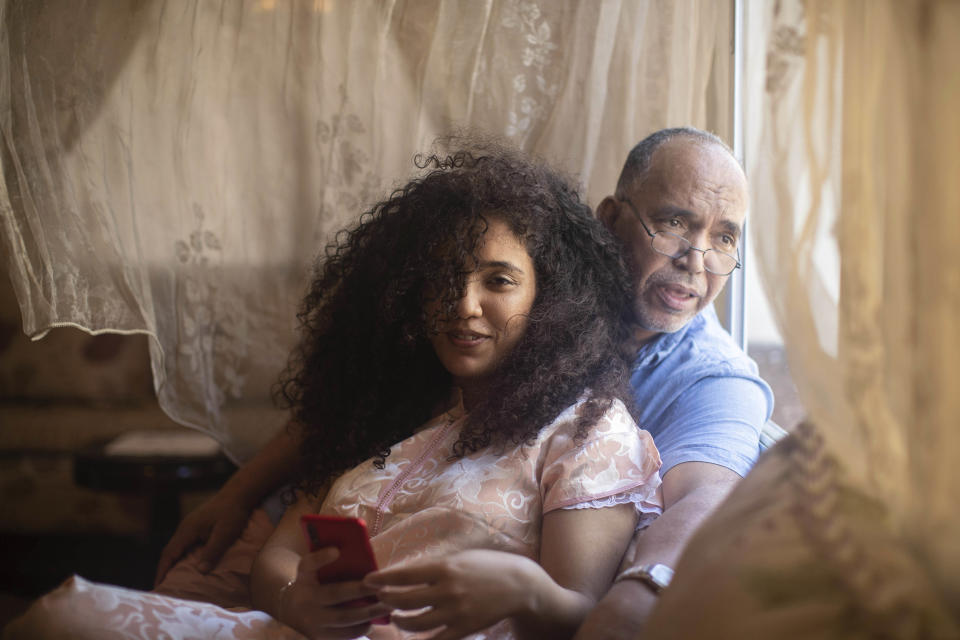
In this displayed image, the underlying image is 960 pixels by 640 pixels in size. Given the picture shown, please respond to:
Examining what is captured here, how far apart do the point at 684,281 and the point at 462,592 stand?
2.78 feet

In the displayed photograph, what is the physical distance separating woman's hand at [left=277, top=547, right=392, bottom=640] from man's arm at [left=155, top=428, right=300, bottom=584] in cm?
55

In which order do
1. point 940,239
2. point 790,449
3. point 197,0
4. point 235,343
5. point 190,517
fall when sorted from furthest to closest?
point 235,343
point 197,0
point 190,517
point 790,449
point 940,239

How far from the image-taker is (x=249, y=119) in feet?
6.12

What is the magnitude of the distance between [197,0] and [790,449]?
1.62m

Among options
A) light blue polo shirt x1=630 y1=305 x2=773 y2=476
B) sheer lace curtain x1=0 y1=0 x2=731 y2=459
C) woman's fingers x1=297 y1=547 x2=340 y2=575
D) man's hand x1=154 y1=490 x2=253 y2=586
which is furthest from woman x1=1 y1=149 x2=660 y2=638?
sheer lace curtain x1=0 y1=0 x2=731 y2=459

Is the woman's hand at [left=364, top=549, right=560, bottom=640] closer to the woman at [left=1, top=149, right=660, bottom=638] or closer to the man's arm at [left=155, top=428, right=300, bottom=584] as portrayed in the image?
the woman at [left=1, top=149, right=660, bottom=638]

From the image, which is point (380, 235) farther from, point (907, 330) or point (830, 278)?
point (907, 330)

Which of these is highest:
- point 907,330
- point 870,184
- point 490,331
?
point 870,184

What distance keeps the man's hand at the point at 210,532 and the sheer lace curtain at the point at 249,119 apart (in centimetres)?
33

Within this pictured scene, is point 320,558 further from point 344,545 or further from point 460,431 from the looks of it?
point 460,431

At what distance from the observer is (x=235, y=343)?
195cm

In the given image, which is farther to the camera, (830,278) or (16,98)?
(16,98)

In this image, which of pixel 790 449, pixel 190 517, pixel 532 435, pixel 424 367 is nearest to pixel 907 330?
pixel 790 449

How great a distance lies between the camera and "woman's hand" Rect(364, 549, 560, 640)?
962mm
